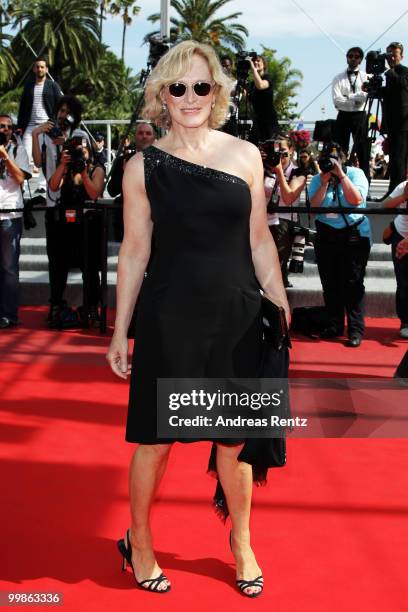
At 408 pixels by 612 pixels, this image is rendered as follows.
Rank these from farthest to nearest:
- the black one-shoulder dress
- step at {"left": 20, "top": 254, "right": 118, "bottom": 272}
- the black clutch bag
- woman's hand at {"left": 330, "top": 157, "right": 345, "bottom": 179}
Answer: step at {"left": 20, "top": 254, "right": 118, "bottom": 272} < woman's hand at {"left": 330, "top": 157, "right": 345, "bottom": 179} < the black clutch bag < the black one-shoulder dress

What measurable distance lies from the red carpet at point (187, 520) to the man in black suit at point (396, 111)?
647 cm

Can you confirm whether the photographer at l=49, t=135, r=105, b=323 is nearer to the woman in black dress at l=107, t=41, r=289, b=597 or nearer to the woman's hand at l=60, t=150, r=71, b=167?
the woman's hand at l=60, t=150, r=71, b=167

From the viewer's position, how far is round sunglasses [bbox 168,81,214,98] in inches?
120

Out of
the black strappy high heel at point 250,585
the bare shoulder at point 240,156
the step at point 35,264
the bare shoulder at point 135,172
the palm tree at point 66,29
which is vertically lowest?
the black strappy high heel at point 250,585

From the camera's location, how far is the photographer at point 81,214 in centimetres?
810

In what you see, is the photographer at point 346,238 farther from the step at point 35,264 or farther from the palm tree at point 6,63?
the palm tree at point 6,63

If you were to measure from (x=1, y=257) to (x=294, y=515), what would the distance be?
508cm

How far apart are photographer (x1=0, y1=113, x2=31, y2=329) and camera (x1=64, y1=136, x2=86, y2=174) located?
1.57 feet

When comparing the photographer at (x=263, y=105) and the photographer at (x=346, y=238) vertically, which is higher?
the photographer at (x=263, y=105)

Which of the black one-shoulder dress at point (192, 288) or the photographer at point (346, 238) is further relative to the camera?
the photographer at point (346, 238)

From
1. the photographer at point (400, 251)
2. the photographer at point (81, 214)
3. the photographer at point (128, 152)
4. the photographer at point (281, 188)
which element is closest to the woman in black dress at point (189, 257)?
the photographer at point (400, 251)

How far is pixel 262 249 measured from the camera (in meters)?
3.18

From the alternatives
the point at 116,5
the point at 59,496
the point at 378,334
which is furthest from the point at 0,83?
the point at 59,496

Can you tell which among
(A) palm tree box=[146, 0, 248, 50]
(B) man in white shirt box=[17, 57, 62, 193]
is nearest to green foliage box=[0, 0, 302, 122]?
(A) palm tree box=[146, 0, 248, 50]
